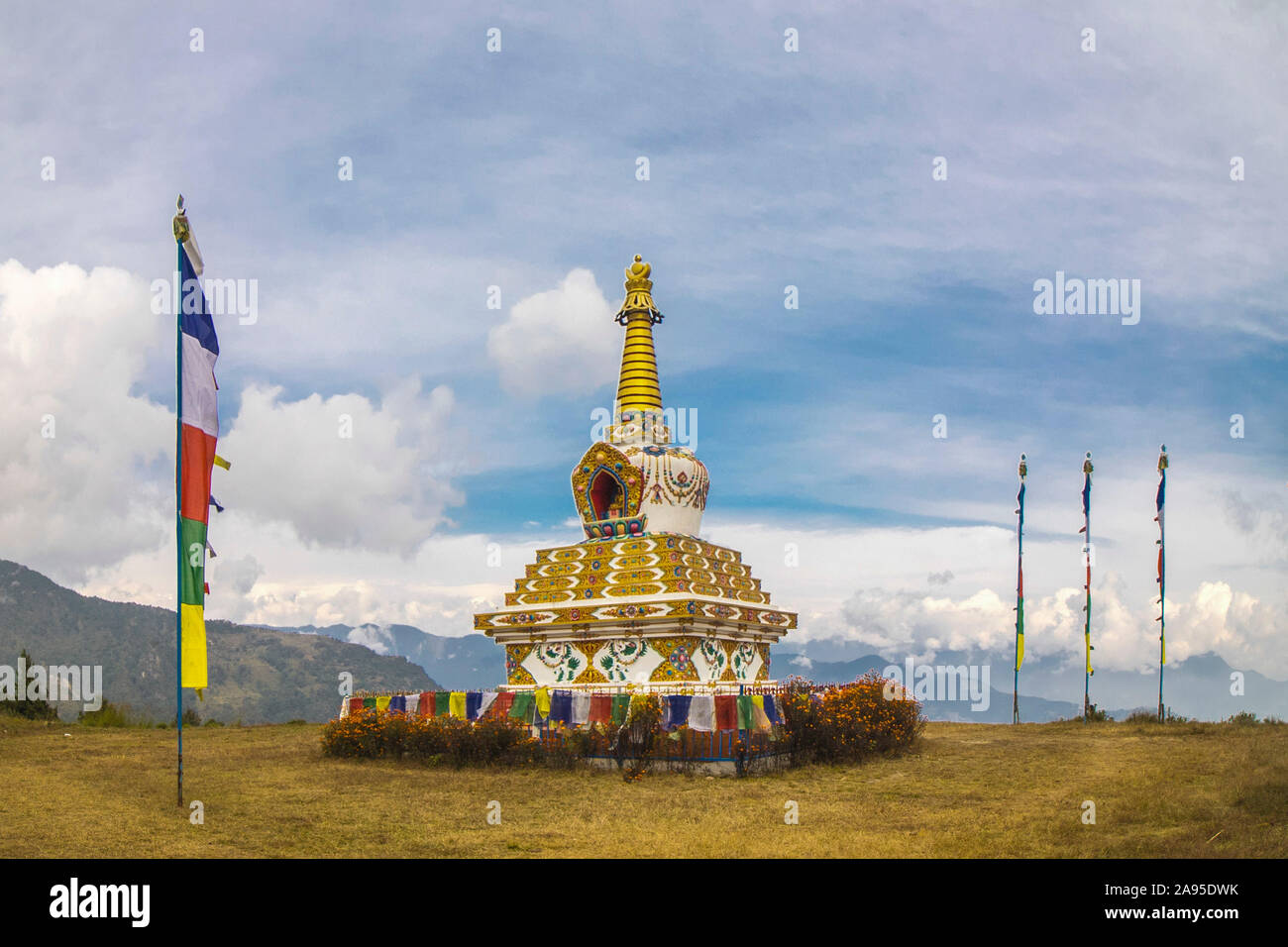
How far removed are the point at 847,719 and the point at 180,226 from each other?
15004mm

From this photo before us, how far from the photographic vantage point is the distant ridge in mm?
92375

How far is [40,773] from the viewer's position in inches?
694

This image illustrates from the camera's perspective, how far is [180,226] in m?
14.7

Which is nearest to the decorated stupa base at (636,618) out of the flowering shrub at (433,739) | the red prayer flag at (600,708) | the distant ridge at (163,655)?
the red prayer flag at (600,708)

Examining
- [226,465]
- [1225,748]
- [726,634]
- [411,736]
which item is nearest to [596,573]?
[726,634]

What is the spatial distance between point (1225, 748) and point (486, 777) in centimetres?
1480

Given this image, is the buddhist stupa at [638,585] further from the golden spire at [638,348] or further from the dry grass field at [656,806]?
the dry grass field at [656,806]

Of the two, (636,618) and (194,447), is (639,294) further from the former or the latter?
(194,447)

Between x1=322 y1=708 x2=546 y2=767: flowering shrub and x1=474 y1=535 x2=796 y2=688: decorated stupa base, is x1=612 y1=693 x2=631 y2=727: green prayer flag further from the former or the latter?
x1=474 y1=535 x2=796 y2=688: decorated stupa base

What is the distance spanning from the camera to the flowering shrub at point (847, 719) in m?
20.4

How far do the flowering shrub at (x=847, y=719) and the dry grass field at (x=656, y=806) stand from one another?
64cm

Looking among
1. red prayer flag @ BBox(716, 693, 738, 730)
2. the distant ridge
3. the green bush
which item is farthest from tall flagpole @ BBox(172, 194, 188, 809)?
the distant ridge

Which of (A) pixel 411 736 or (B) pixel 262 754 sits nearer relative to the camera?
(A) pixel 411 736
